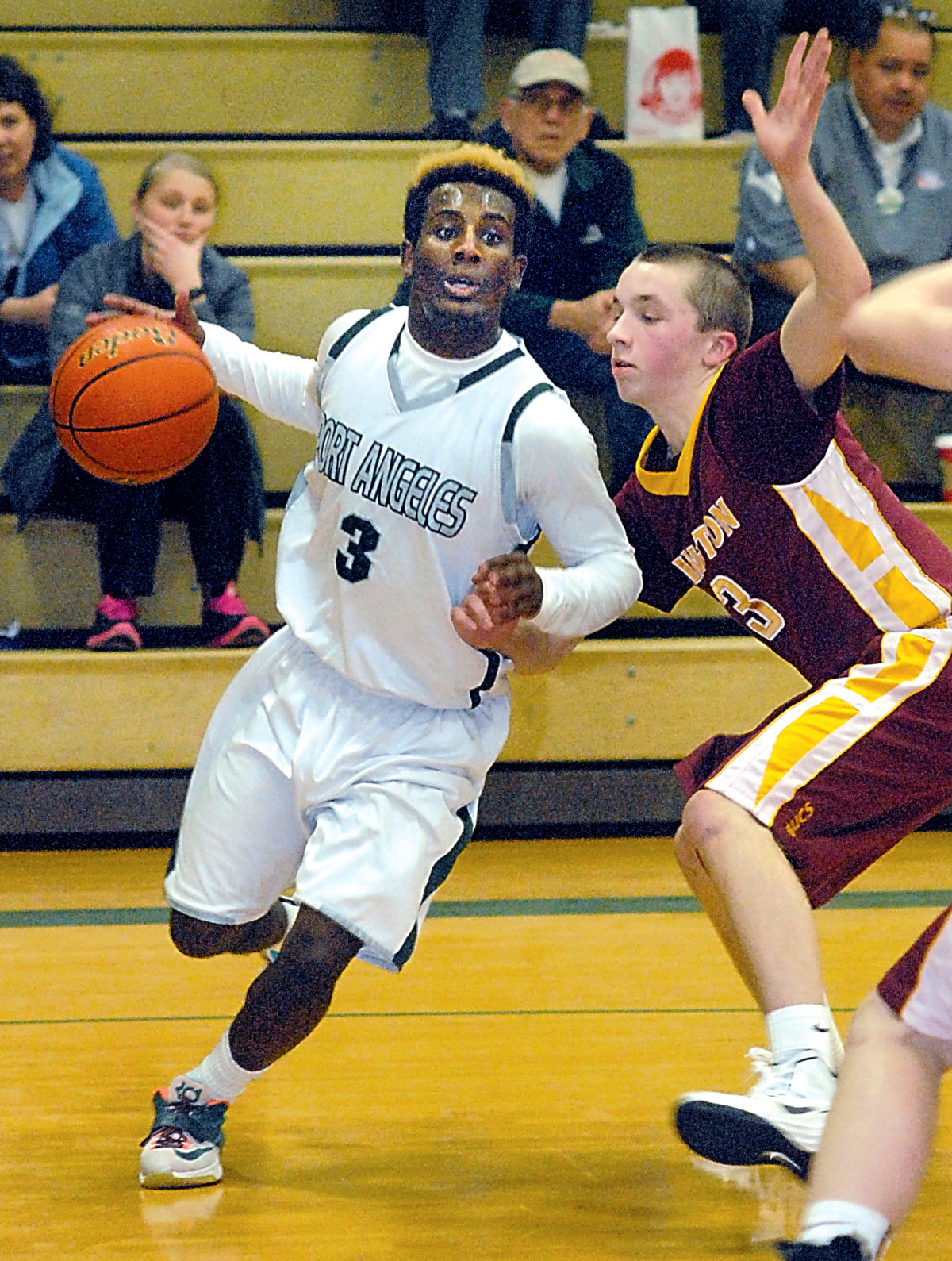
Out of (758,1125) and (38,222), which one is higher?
(38,222)

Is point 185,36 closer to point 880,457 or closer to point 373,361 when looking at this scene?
point 880,457

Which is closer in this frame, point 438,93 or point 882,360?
point 882,360

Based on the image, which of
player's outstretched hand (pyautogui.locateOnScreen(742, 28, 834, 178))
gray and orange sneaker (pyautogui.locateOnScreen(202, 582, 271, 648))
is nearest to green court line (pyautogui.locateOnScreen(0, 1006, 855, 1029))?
gray and orange sneaker (pyautogui.locateOnScreen(202, 582, 271, 648))

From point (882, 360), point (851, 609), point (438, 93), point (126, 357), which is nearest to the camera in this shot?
point (882, 360)

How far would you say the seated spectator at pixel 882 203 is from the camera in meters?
5.50

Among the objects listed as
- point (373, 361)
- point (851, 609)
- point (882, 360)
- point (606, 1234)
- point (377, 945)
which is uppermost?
point (882, 360)

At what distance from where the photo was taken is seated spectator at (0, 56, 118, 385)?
5559 mm

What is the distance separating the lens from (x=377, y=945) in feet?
9.49

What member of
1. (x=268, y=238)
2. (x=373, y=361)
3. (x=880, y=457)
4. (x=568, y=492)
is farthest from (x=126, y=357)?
(x=880, y=457)

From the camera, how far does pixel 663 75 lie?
628 cm

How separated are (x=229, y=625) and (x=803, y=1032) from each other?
300cm

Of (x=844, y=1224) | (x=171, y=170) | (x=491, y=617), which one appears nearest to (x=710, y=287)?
(x=491, y=617)

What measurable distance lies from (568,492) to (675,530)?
0.95 feet

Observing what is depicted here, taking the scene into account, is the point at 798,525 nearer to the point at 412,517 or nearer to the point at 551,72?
the point at 412,517
